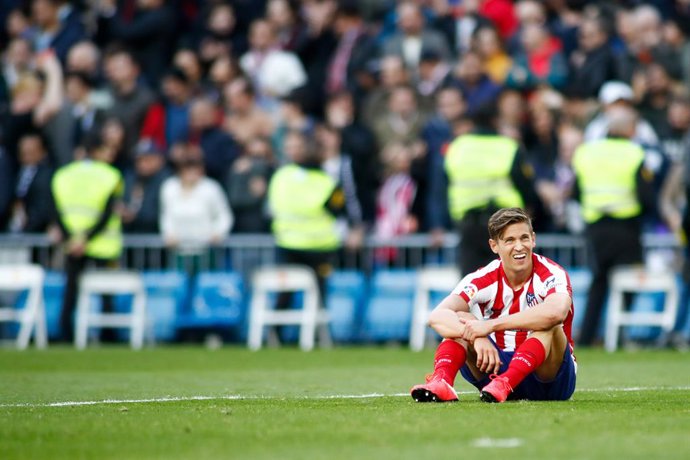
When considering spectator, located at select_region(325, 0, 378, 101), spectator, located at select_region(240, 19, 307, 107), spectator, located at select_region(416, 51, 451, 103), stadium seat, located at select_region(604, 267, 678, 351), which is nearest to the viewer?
stadium seat, located at select_region(604, 267, 678, 351)

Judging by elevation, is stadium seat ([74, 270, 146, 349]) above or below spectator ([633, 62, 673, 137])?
below

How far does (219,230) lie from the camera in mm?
20031

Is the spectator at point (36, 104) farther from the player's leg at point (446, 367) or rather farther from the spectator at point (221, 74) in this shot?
the player's leg at point (446, 367)

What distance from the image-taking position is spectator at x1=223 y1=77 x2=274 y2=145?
21.3m

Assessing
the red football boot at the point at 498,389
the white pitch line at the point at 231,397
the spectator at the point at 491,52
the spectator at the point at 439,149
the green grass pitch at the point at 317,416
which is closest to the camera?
the green grass pitch at the point at 317,416

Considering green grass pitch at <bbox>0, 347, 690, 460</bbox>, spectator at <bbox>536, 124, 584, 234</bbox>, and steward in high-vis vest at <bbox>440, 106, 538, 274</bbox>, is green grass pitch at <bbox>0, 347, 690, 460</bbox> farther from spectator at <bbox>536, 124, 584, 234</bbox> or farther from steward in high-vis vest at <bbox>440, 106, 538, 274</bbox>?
spectator at <bbox>536, 124, 584, 234</bbox>

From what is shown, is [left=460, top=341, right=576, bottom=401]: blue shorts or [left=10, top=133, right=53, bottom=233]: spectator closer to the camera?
[left=460, top=341, right=576, bottom=401]: blue shorts

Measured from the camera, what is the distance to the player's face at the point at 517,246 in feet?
30.2

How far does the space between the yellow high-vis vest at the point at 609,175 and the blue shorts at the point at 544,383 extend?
7.88 meters

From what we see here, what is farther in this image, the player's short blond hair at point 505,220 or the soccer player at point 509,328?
the player's short blond hair at point 505,220

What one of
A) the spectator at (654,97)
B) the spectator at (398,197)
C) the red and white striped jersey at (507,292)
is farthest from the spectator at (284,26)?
the red and white striped jersey at (507,292)

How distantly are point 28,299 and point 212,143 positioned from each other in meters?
3.67

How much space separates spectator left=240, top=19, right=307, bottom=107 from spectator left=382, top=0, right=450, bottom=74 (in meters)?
1.45

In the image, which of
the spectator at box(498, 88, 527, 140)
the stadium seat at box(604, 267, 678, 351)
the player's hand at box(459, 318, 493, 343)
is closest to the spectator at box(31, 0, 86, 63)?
the spectator at box(498, 88, 527, 140)
